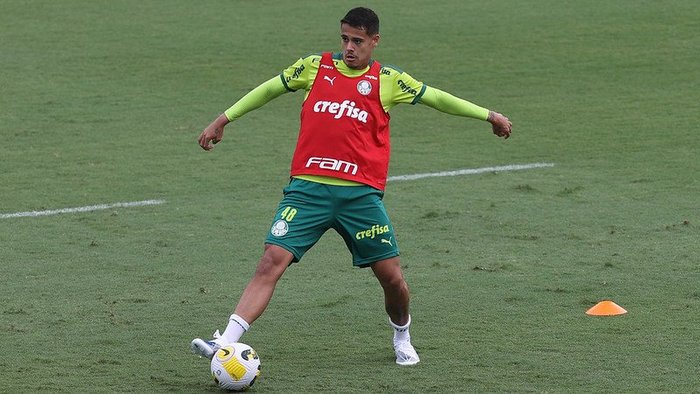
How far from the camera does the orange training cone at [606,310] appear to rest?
8.94m

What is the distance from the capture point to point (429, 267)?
10469 millimetres

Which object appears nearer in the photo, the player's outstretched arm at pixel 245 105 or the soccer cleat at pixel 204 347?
the soccer cleat at pixel 204 347

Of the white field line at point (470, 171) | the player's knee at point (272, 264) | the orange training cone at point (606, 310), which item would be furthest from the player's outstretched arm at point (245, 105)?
the white field line at point (470, 171)

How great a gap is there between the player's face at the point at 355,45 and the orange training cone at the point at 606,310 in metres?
2.44

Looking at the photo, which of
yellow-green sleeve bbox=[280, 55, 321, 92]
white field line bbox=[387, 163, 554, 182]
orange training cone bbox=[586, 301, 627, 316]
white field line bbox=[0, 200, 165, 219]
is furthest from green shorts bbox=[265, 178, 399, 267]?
white field line bbox=[387, 163, 554, 182]

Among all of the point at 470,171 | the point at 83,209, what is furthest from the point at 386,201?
the point at 83,209

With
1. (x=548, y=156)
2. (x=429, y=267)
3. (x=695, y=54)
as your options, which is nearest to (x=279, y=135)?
(x=548, y=156)

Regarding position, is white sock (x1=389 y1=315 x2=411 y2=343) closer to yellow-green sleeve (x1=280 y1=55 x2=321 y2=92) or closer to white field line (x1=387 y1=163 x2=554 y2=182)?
yellow-green sleeve (x1=280 y1=55 x2=321 y2=92)

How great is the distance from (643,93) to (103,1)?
9169 millimetres

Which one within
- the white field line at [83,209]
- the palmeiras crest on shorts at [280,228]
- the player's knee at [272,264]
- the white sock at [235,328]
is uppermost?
the palmeiras crest on shorts at [280,228]

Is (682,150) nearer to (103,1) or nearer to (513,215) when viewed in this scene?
(513,215)

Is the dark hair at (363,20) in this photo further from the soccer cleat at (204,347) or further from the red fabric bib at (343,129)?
the soccer cleat at (204,347)

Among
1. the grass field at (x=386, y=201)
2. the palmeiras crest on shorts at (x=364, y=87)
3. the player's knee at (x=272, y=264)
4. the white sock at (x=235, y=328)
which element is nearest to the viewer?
the white sock at (x=235, y=328)

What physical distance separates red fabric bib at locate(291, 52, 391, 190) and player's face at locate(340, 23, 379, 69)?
110 millimetres
